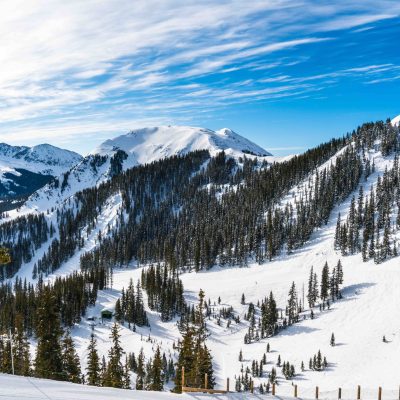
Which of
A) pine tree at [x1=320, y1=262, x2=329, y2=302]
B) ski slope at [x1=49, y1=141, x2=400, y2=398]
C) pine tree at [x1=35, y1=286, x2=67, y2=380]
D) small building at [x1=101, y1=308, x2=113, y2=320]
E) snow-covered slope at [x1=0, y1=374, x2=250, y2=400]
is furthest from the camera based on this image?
pine tree at [x1=320, y1=262, x2=329, y2=302]

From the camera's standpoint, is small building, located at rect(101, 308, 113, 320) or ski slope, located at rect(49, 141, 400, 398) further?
small building, located at rect(101, 308, 113, 320)

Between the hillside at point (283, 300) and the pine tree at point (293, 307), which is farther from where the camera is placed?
the pine tree at point (293, 307)

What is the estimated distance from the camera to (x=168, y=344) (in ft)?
382

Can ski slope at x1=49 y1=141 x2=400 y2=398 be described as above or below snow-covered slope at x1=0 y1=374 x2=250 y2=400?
below

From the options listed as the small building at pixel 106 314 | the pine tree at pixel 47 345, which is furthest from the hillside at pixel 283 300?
the pine tree at pixel 47 345

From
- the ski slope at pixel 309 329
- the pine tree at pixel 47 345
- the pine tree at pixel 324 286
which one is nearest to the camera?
the pine tree at pixel 47 345

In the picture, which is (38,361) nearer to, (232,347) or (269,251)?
(232,347)

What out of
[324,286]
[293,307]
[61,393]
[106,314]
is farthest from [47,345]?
[324,286]

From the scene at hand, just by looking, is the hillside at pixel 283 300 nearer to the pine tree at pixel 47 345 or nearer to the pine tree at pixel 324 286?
the pine tree at pixel 324 286

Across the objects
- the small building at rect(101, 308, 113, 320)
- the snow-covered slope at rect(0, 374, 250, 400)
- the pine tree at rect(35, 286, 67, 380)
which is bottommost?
the small building at rect(101, 308, 113, 320)

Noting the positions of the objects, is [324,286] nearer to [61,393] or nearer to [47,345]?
[47,345]

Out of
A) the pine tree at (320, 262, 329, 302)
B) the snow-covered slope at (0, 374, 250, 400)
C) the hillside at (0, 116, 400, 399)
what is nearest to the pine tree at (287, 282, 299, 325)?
the hillside at (0, 116, 400, 399)

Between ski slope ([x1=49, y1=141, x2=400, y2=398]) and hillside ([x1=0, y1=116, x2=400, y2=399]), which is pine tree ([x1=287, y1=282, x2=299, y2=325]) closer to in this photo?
hillside ([x1=0, y1=116, x2=400, y2=399])

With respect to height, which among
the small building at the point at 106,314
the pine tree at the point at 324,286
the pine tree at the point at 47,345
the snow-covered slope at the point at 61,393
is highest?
the snow-covered slope at the point at 61,393
